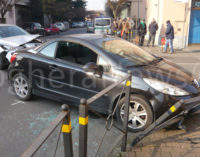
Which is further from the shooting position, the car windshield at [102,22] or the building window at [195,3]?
the car windshield at [102,22]

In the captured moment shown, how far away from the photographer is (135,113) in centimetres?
360

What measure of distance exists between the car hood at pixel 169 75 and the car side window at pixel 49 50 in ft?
5.64

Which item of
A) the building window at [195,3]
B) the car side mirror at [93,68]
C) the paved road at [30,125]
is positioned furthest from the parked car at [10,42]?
the building window at [195,3]

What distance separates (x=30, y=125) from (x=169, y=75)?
2.58 meters

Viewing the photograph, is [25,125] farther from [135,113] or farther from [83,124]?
[83,124]

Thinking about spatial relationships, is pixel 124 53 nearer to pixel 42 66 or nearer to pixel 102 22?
pixel 42 66

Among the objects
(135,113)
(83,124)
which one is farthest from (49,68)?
(83,124)

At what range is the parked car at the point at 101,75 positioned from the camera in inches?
138

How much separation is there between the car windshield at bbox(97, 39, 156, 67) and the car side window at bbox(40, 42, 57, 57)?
97 cm

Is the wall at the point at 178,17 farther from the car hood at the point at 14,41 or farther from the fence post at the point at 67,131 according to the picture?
the fence post at the point at 67,131

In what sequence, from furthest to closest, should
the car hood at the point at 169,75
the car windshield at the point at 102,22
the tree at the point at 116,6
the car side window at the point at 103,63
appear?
the tree at the point at 116,6, the car windshield at the point at 102,22, the car side window at the point at 103,63, the car hood at the point at 169,75

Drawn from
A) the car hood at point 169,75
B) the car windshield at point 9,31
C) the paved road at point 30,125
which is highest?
the car windshield at point 9,31

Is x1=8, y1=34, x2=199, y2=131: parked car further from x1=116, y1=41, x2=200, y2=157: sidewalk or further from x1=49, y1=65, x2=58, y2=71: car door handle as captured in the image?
x1=116, y1=41, x2=200, y2=157: sidewalk

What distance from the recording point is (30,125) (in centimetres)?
395
